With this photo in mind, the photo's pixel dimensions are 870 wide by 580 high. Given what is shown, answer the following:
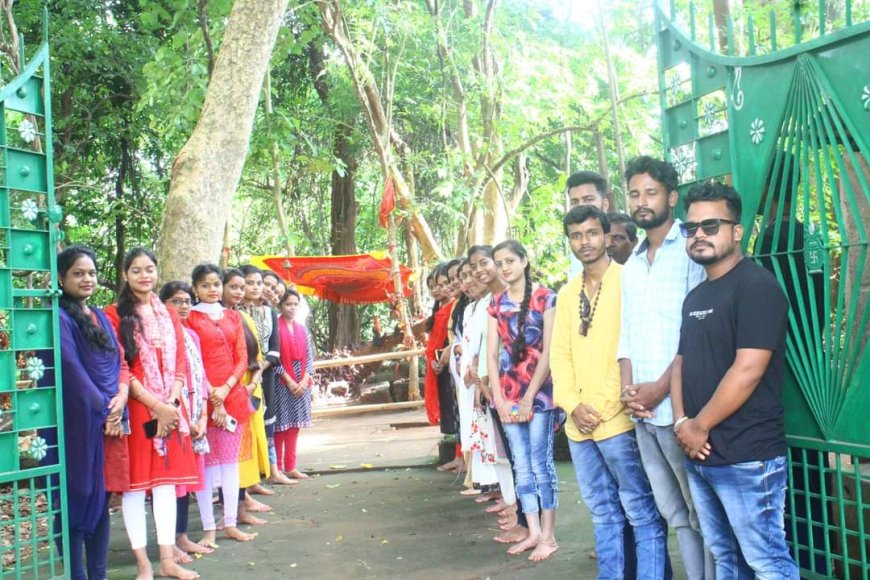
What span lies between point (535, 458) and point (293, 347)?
3519 millimetres

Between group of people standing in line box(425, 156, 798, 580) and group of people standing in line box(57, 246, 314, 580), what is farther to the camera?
group of people standing in line box(57, 246, 314, 580)

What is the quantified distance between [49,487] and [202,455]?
151cm

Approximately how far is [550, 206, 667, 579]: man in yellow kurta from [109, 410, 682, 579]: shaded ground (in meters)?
0.63

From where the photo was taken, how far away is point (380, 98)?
494 inches

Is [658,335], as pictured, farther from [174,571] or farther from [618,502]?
[174,571]

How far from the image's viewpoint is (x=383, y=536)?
5.34m

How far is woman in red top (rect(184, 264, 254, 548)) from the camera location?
5270mm

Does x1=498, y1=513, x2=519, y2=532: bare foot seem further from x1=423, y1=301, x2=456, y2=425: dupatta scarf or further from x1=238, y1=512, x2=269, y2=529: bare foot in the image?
x1=423, y1=301, x2=456, y2=425: dupatta scarf

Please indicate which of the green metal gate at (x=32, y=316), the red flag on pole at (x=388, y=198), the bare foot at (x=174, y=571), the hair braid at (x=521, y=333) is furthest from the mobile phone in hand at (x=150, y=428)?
the red flag on pole at (x=388, y=198)

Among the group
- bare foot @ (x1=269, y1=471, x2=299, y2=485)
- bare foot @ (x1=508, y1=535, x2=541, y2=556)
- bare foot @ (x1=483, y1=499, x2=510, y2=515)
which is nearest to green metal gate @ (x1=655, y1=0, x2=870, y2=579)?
bare foot @ (x1=508, y1=535, x2=541, y2=556)

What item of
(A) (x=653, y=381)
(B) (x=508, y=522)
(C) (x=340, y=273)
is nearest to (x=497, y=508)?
(B) (x=508, y=522)

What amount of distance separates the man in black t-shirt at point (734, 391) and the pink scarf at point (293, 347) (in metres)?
4.94

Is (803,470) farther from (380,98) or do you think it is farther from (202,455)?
(380,98)

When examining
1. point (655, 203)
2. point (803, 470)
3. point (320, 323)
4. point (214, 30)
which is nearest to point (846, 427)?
point (803, 470)
